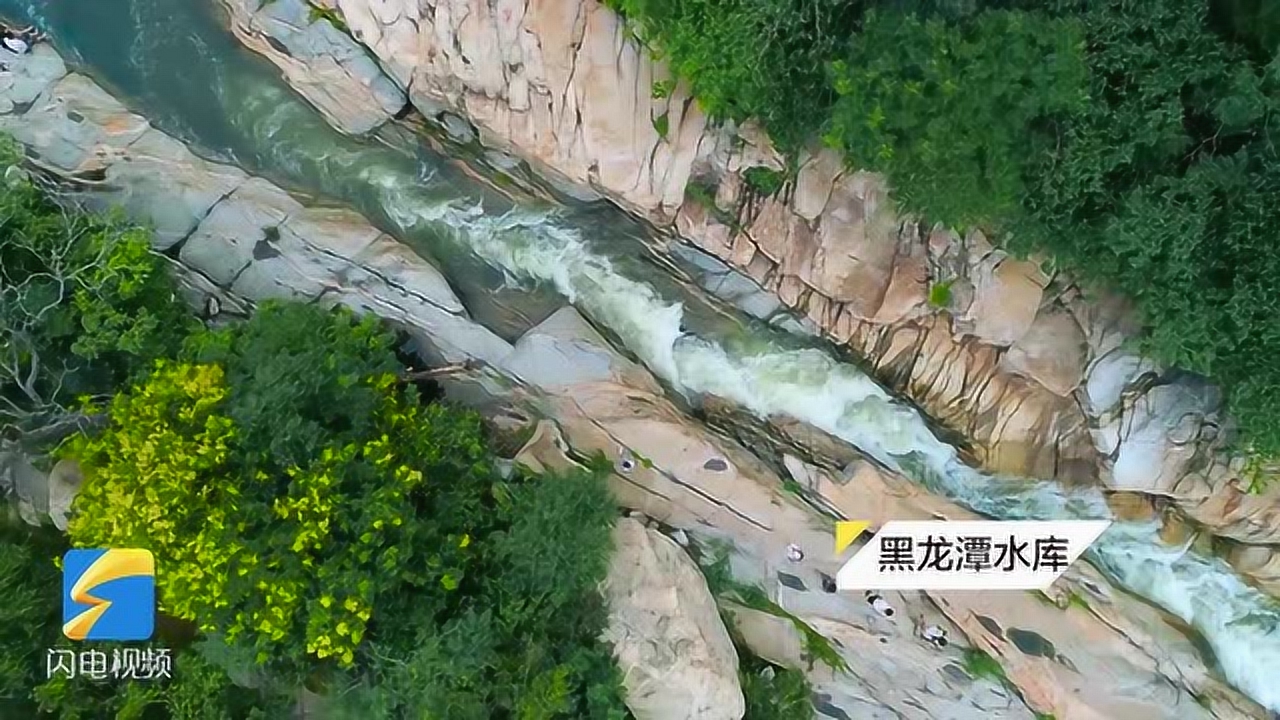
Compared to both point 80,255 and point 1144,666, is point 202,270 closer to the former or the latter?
point 80,255

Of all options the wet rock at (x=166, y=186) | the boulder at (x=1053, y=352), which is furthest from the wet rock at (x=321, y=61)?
the boulder at (x=1053, y=352)

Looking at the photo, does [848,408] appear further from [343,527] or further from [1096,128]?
[343,527]

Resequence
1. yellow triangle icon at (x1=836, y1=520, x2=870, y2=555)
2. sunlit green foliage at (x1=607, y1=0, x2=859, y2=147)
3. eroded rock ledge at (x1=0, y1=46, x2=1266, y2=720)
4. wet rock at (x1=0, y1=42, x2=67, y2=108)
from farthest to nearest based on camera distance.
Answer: wet rock at (x1=0, y1=42, x2=67, y2=108) < yellow triangle icon at (x1=836, y1=520, x2=870, y2=555) < eroded rock ledge at (x1=0, y1=46, x2=1266, y2=720) < sunlit green foliage at (x1=607, y1=0, x2=859, y2=147)

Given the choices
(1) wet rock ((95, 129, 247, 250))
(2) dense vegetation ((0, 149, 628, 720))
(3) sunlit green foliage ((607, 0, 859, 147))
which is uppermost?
(3) sunlit green foliage ((607, 0, 859, 147))

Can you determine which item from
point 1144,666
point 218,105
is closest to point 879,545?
point 1144,666

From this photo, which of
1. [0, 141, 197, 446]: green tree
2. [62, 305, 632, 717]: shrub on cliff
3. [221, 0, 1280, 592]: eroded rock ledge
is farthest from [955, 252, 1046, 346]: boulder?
[0, 141, 197, 446]: green tree

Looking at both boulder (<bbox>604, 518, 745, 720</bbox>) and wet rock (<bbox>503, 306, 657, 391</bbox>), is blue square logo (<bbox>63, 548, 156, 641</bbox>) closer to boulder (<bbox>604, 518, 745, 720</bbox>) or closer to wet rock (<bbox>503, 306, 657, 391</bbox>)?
wet rock (<bbox>503, 306, 657, 391</bbox>)

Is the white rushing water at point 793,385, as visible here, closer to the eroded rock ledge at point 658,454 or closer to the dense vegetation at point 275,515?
the eroded rock ledge at point 658,454

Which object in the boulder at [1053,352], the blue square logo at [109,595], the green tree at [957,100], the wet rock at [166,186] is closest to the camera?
the green tree at [957,100]
